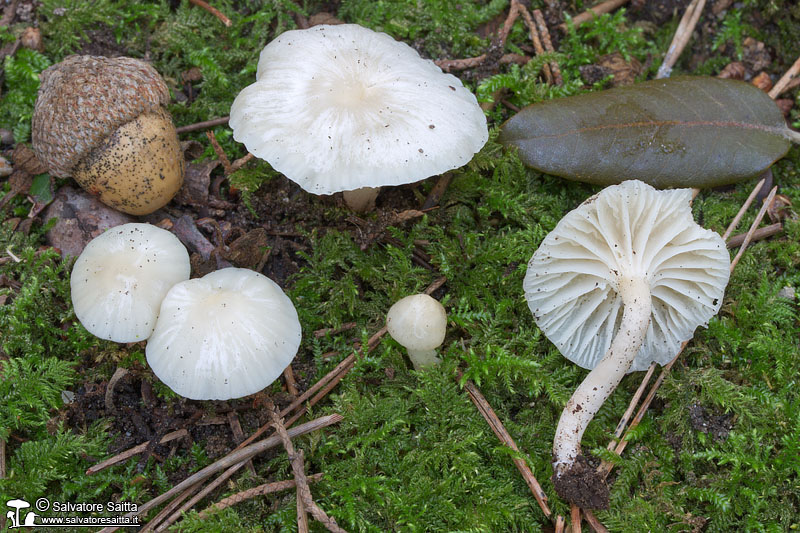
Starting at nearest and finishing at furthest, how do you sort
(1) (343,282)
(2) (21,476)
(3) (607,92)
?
(2) (21,476) < (1) (343,282) < (3) (607,92)

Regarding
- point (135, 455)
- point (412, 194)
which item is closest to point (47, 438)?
point (135, 455)

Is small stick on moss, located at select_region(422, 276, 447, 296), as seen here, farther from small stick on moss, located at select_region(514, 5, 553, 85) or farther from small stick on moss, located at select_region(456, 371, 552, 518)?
small stick on moss, located at select_region(514, 5, 553, 85)

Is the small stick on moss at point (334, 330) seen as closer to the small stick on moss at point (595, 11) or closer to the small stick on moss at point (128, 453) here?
the small stick on moss at point (128, 453)

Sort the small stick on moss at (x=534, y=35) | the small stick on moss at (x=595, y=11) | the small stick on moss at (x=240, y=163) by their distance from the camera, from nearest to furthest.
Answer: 1. the small stick on moss at (x=240, y=163)
2. the small stick on moss at (x=534, y=35)
3. the small stick on moss at (x=595, y=11)

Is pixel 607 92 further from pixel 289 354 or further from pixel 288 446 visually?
pixel 288 446

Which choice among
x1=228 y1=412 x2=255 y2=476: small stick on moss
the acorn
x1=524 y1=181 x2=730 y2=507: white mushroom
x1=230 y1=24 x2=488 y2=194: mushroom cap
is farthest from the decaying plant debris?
x1=230 y1=24 x2=488 y2=194: mushroom cap

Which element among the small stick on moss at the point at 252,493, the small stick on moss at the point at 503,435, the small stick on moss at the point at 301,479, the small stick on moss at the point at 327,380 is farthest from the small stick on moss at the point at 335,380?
the small stick on moss at the point at 503,435

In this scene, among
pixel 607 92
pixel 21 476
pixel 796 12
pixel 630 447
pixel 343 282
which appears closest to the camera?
pixel 21 476
